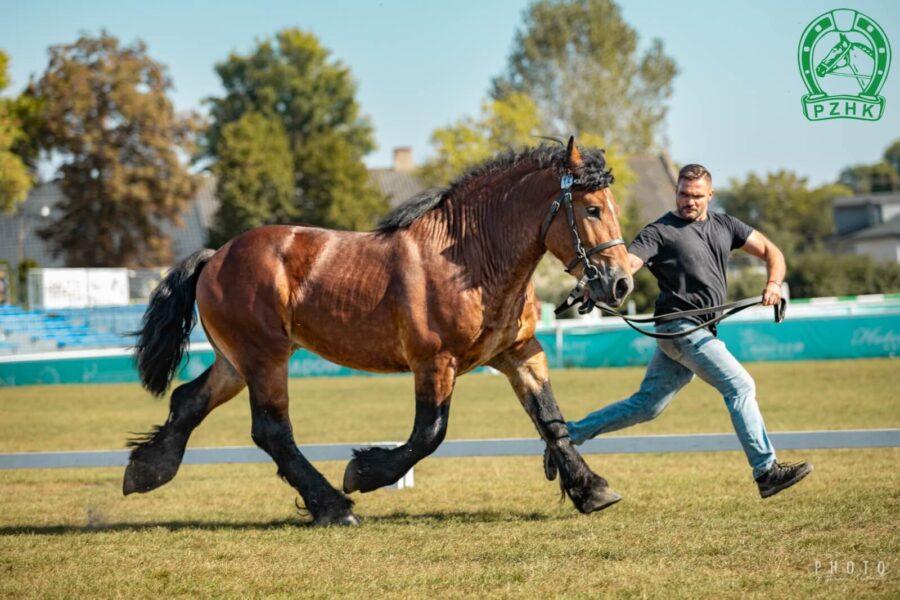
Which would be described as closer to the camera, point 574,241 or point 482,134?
point 574,241

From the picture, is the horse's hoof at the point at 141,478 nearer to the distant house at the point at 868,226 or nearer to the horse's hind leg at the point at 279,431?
the horse's hind leg at the point at 279,431

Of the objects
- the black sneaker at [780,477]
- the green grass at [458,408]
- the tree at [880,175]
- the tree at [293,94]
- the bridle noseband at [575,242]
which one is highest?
the tree at [293,94]

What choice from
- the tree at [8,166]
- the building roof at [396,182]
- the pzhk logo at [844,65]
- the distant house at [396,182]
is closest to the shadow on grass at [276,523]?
the pzhk logo at [844,65]

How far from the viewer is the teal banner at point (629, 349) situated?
23172 millimetres

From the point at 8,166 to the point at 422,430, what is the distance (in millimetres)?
39512

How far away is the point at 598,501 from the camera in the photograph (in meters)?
6.91

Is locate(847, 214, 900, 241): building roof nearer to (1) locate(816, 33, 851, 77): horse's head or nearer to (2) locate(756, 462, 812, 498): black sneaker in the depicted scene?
(1) locate(816, 33, 851, 77): horse's head

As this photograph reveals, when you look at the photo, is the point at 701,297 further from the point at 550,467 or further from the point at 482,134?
the point at 482,134

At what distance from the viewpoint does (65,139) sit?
48.8 metres

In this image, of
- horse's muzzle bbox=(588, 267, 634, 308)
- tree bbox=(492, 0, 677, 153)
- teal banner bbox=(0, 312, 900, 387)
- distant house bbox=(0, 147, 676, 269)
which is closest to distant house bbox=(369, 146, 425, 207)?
distant house bbox=(0, 147, 676, 269)

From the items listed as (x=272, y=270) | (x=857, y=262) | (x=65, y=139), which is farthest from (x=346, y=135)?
(x=272, y=270)

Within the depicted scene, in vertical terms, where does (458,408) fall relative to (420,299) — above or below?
below

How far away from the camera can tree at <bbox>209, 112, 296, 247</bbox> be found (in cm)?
5406

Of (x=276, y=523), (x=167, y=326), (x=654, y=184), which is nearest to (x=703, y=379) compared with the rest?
(x=276, y=523)
